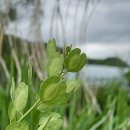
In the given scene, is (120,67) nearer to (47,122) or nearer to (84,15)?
(84,15)

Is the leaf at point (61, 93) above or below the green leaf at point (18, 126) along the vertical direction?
above

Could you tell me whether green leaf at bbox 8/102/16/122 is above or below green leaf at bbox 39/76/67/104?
below

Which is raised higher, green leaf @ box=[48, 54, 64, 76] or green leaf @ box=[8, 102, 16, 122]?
green leaf @ box=[48, 54, 64, 76]

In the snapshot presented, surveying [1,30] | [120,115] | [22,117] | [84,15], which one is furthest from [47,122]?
[84,15]

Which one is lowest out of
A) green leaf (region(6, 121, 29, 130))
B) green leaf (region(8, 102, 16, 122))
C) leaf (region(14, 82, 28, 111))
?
green leaf (region(6, 121, 29, 130))

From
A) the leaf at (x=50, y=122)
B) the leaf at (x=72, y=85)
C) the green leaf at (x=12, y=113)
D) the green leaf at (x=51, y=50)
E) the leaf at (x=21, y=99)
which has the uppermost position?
the green leaf at (x=51, y=50)

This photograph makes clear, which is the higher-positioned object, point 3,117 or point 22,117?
point 22,117
